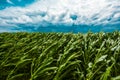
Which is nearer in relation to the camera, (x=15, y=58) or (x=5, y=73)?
(x=5, y=73)

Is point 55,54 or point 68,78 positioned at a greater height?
point 55,54

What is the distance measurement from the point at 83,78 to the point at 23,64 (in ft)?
2.77

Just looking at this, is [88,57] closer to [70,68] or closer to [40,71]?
[70,68]

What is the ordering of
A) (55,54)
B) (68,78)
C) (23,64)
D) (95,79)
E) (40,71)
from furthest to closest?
(55,54), (23,64), (68,78), (40,71), (95,79)

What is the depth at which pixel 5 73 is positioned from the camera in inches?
106

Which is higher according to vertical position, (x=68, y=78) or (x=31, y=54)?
(x=31, y=54)

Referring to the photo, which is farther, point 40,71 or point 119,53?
point 119,53

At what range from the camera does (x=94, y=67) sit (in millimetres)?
2410

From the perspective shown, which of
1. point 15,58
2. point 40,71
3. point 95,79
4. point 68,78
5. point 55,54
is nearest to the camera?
point 95,79

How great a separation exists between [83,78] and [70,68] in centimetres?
31

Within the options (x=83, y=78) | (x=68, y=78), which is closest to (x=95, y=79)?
(x=83, y=78)

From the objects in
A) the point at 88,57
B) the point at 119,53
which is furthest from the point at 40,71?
the point at 119,53

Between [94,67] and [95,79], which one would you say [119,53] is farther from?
[95,79]

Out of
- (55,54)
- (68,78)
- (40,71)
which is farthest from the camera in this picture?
(55,54)
